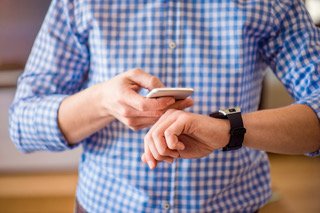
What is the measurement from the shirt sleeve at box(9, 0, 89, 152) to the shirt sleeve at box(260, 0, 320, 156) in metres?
0.56

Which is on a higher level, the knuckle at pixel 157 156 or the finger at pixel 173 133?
the finger at pixel 173 133

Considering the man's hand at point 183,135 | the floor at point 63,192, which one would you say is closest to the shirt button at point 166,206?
the man's hand at point 183,135

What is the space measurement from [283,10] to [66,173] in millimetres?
2581

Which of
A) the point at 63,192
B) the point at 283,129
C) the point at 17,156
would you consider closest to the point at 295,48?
the point at 283,129

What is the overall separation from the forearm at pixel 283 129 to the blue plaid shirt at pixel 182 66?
0.10 m

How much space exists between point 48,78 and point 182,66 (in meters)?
0.40

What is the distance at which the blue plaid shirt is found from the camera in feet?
3.10

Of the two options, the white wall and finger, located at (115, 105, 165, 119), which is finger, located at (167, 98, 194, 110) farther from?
the white wall

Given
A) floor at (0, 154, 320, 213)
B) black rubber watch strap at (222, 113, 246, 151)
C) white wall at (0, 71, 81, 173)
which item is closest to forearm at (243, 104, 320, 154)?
black rubber watch strap at (222, 113, 246, 151)

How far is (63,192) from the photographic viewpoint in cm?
289

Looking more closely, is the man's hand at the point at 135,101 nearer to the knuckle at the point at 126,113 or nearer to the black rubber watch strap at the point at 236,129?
the knuckle at the point at 126,113

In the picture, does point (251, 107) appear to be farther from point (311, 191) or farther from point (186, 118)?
point (311, 191)

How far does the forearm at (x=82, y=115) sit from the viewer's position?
88cm

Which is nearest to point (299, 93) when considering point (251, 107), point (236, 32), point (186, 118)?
point (251, 107)
